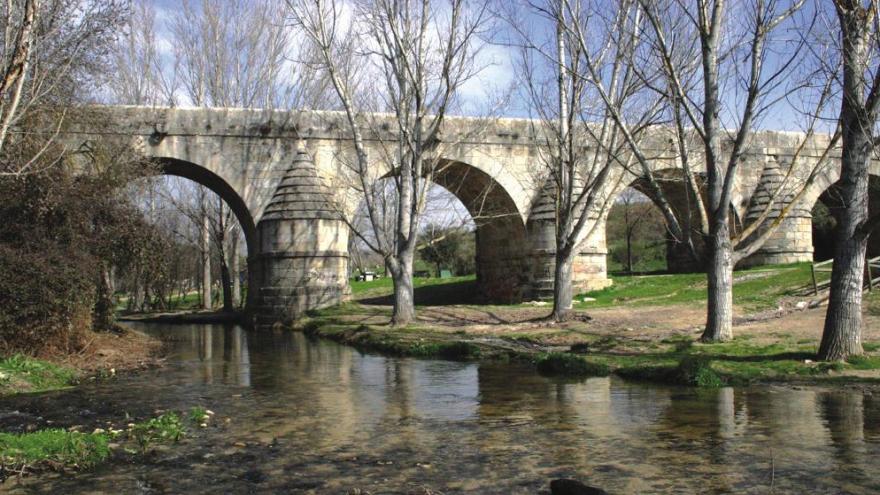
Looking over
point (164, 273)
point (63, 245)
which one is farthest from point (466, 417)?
point (164, 273)

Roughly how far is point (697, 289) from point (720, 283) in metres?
10.2

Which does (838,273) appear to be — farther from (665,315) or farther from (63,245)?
(63,245)

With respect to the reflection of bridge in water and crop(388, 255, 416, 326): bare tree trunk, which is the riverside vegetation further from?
the reflection of bridge in water

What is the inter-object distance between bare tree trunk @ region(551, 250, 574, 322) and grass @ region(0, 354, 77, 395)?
33.9ft

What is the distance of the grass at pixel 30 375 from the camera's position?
928cm

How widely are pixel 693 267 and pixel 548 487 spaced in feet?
85.6

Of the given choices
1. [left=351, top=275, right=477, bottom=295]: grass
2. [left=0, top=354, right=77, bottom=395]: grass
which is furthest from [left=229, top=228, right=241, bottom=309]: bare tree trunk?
[left=0, top=354, right=77, bottom=395]: grass

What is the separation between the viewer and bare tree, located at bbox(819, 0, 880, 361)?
937cm

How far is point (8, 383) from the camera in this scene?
924cm

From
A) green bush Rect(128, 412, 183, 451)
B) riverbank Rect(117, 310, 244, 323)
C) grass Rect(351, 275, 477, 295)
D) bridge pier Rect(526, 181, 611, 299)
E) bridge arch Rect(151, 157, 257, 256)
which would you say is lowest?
riverbank Rect(117, 310, 244, 323)

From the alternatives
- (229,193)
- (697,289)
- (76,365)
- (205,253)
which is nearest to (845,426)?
(76,365)

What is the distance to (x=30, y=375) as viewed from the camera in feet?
32.0

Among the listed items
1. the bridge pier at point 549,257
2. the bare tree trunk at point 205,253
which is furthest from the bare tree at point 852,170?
the bare tree trunk at point 205,253

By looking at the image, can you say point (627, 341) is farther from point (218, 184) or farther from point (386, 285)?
point (386, 285)
